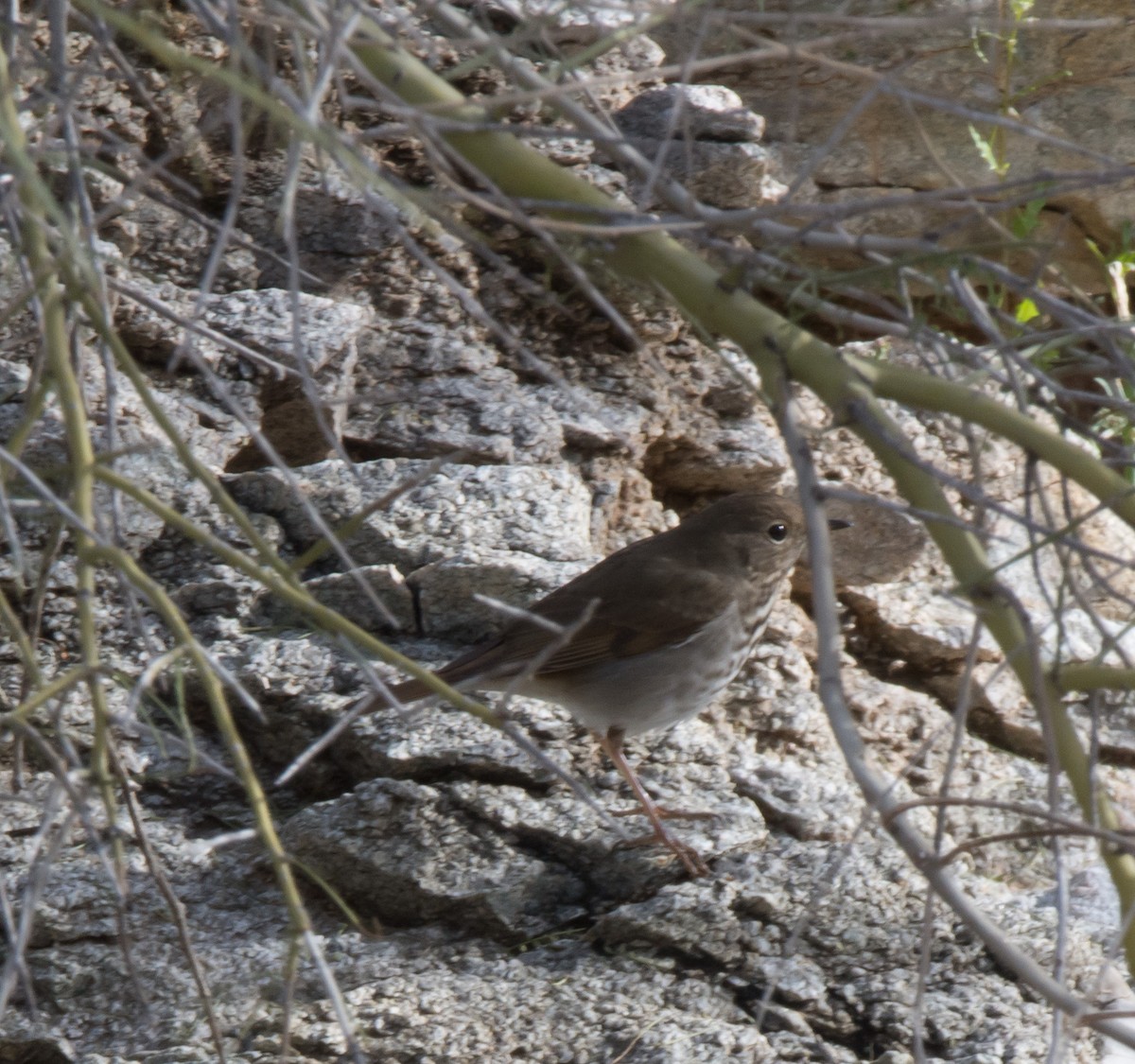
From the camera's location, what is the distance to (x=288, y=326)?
4.54m

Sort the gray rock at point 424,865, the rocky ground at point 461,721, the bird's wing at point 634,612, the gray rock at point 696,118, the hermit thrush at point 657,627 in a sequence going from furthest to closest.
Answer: the gray rock at point 696,118, the bird's wing at point 634,612, the hermit thrush at point 657,627, the gray rock at point 424,865, the rocky ground at point 461,721

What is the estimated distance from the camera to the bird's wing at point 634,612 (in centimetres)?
442

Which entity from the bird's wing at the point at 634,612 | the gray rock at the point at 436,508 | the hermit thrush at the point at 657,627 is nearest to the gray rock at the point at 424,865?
the hermit thrush at the point at 657,627

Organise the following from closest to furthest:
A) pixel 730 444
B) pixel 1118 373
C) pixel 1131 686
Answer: pixel 1131 686 < pixel 1118 373 < pixel 730 444

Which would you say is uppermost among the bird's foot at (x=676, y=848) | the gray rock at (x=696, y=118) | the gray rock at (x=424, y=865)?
the gray rock at (x=696, y=118)

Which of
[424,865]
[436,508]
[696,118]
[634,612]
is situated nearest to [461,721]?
[424,865]

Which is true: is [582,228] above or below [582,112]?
below

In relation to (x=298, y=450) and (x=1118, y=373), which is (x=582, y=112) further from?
(x=298, y=450)

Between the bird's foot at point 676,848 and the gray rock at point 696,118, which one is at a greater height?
the gray rock at point 696,118

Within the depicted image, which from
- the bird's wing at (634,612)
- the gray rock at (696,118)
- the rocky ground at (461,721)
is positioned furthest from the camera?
the gray rock at (696,118)

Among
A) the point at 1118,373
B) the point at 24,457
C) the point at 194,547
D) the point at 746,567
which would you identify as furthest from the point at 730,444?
the point at 1118,373

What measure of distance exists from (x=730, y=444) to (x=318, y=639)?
5.43 ft

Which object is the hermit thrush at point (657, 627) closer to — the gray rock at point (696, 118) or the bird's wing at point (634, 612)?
the bird's wing at point (634, 612)

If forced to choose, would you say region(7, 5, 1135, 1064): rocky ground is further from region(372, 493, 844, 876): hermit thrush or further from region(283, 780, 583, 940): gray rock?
region(372, 493, 844, 876): hermit thrush
